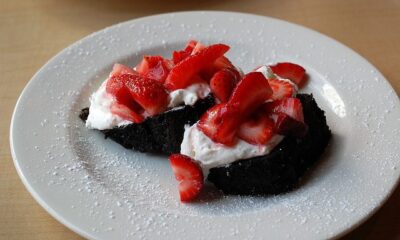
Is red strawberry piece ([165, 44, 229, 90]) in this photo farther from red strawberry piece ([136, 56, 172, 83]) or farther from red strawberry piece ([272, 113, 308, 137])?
red strawberry piece ([272, 113, 308, 137])

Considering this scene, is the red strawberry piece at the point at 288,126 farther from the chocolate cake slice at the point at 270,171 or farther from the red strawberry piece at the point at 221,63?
the red strawberry piece at the point at 221,63

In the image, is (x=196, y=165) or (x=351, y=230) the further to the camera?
(x=196, y=165)

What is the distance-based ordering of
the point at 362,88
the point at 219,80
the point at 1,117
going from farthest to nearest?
the point at 1,117 → the point at 362,88 → the point at 219,80

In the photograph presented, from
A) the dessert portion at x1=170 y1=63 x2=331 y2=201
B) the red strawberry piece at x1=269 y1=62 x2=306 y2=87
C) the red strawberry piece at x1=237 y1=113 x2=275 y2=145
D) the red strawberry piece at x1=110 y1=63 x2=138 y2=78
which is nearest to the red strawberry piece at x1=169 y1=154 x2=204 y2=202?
the dessert portion at x1=170 y1=63 x2=331 y2=201

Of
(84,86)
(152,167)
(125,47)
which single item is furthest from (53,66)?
(152,167)

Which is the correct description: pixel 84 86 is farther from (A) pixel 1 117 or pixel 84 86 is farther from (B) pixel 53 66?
(A) pixel 1 117

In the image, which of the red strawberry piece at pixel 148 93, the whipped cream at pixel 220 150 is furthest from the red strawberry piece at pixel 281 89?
the red strawberry piece at pixel 148 93

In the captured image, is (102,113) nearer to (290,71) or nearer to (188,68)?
(188,68)

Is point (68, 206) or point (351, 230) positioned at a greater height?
point (351, 230)
